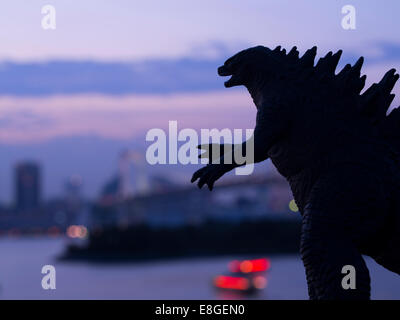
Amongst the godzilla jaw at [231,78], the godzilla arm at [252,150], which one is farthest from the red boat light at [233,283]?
the godzilla arm at [252,150]

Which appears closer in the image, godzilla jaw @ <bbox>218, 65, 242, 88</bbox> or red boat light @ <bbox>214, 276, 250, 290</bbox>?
godzilla jaw @ <bbox>218, 65, 242, 88</bbox>

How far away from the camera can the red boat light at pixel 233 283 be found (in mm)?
39384

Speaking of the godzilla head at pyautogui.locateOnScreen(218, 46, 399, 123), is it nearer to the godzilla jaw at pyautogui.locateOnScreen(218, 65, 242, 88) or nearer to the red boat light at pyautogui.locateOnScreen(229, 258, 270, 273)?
the godzilla jaw at pyautogui.locateOnScreen(218, 65, 242, 88)

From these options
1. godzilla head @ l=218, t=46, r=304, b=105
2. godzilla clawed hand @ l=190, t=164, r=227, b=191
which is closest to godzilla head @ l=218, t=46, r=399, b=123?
godzilla head @ l=218, t=46, r=304, b=105

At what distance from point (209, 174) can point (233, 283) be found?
3778cm

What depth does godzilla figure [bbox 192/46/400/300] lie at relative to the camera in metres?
3.95

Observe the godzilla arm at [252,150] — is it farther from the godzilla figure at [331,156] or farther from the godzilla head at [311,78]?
the godzilla head at [311,78]

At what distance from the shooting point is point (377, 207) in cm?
396

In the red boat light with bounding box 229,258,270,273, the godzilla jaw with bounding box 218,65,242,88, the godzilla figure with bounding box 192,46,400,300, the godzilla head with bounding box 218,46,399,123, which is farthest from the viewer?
the red boat light with bounding box 229,258,270,273

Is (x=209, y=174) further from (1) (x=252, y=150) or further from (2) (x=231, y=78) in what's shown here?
(2) (x=231, y=78)

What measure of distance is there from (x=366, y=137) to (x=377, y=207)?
37 centimetres

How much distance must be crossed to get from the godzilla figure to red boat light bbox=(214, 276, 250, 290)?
3504cm
